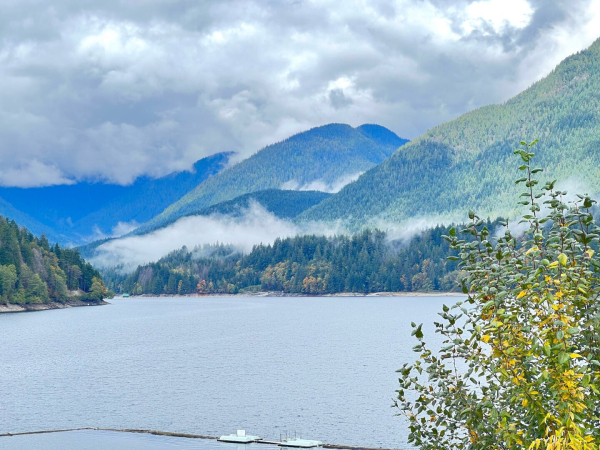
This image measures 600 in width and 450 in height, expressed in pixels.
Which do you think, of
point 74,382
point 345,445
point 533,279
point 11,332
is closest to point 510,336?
point 533,279

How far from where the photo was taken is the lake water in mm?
56688

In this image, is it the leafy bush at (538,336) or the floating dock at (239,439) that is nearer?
the leafy bush at (538,336)

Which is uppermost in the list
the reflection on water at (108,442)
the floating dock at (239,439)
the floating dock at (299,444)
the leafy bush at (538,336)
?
the leafy bush at (538,336)

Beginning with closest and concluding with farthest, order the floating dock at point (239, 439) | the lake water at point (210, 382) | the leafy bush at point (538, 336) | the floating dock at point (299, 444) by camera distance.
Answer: the leafy bush at point (538, 336) → the floating dock at point (299, 444) → the floating dock at point (239, 439) → the lake water at point (210, 382)

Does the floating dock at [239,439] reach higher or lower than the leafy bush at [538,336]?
lower

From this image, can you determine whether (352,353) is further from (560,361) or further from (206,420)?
(560,361)

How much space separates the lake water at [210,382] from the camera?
186 ft

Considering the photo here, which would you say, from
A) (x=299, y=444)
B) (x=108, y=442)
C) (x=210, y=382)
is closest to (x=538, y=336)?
(x=299, y=444)

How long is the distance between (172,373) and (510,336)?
255 ft

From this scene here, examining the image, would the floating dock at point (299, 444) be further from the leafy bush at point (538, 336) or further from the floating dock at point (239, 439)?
the leafy bush at point (538, 336)

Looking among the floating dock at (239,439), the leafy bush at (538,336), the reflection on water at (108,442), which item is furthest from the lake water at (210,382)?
the leafy bush at (538,336)

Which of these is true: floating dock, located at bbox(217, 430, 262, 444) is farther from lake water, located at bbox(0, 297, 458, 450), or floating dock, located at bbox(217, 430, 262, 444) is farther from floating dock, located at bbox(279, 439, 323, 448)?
lake water, located at bbox(0, 297, 458, 450)

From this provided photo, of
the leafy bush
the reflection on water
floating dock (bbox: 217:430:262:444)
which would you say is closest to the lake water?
the reflection on water

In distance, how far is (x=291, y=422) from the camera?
56.7 meters
